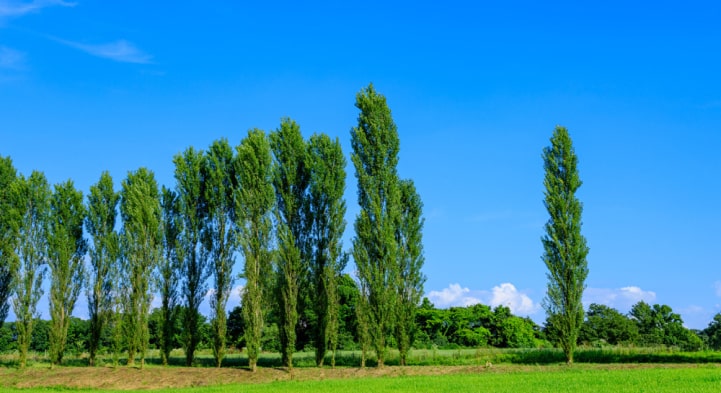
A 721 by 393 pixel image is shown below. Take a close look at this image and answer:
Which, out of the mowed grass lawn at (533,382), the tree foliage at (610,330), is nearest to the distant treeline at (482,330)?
the tree foliage at (610,330)

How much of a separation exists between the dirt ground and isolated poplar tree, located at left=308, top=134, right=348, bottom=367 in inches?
87.9

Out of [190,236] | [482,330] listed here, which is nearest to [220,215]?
[190,236]

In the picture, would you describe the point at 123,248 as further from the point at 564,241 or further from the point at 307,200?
the point at 564,241

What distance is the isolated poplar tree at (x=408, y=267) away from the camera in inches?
1174

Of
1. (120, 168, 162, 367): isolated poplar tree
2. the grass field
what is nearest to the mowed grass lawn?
the grass field

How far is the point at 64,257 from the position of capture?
35.2m

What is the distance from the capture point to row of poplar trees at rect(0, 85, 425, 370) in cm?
2941

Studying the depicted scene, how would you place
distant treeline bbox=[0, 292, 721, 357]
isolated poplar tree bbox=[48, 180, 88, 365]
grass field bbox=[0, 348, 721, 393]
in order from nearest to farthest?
grass field bbox=[0, 348, 721, 393]
isolated poplar tree bbox=[48, 180, 88, 365]
distant treeline bbox=[0, 292, 721, 357]

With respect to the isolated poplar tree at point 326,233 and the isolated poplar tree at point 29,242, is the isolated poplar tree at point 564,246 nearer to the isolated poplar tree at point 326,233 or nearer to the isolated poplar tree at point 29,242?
the isolated poplar tree at point 326,233

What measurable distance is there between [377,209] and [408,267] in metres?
3.47

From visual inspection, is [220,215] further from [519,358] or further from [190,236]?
[519,358]

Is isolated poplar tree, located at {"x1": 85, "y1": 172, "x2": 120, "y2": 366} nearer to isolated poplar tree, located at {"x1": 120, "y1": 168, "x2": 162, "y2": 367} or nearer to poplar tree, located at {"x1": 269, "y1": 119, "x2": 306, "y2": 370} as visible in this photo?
isolated poplar tree, located at {"x1": 120, "y1": 168, "x2": 162, "y2": 367}

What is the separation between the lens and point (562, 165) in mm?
31938

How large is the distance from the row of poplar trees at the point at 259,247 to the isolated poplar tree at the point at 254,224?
0.17 ft
